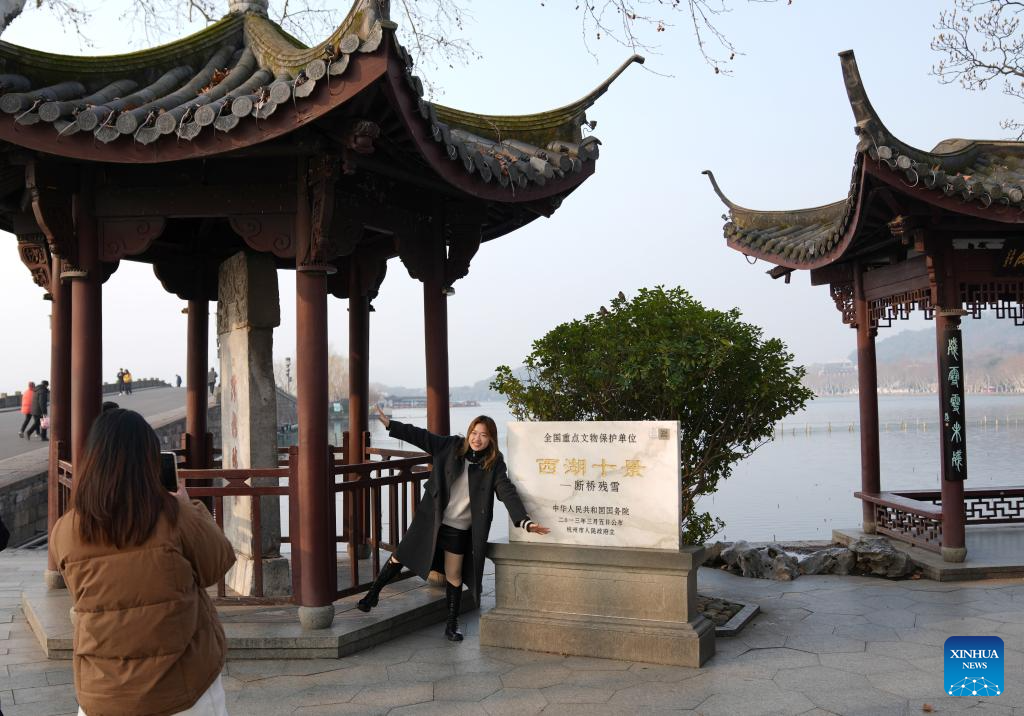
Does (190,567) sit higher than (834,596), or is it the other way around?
(190,567)

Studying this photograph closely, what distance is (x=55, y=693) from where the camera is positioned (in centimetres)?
480

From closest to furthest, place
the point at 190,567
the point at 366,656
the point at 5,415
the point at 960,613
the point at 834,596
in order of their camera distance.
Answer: the point at 190,567 → the point at 366,656 → the point at 960,613 → the point at 834,596 → the point at 5,415

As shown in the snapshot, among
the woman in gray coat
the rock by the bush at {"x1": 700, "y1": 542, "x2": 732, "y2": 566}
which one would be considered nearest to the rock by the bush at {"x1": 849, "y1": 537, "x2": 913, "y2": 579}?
the rock by the bush at {"x1": 700, "y1": 542, "x2": 732, "y2": 566}

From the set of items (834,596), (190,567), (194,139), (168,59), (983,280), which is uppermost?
(168,59)

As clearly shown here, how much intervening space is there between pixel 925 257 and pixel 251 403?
629 cm

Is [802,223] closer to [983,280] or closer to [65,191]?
[983,280]

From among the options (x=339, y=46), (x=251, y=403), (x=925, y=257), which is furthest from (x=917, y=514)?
(x=339, y=46)

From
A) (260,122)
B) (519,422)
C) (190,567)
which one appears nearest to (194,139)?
(260,122)

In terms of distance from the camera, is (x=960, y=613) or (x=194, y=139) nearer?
(x=194, y=139)

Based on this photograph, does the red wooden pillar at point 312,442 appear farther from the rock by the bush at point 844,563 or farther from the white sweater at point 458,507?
the rock by the bush at point 844,563

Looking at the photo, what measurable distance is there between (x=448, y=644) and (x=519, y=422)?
1544 millimetres

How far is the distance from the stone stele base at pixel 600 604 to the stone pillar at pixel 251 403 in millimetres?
2237

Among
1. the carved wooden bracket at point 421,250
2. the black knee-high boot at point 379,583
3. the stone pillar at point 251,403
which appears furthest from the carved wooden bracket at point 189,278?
the black knee-high boot at point 379,583

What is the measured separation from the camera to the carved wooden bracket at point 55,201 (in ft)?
18.7
